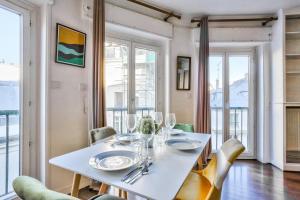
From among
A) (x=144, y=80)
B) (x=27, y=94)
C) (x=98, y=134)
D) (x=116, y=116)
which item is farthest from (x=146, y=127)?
(x=144, y=80)

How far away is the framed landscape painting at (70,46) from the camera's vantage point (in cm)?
211

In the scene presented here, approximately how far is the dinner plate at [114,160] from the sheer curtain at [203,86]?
2.20m

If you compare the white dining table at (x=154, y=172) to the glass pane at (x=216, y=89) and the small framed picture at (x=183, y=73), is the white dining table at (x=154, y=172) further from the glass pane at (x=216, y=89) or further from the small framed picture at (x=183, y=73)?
the glass pane at (x=216, y=89)

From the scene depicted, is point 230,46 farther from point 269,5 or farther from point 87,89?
point 87,89

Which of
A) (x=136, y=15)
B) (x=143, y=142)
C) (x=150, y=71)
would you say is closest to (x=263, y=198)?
(x=143, y=142)

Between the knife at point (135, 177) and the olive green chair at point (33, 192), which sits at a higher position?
the olive green chair at point (33, 192)

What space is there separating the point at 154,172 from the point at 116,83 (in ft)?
6.89

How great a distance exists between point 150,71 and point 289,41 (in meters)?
2.41

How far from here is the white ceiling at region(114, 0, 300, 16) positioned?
2.83m

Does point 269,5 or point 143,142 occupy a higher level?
point 269,5

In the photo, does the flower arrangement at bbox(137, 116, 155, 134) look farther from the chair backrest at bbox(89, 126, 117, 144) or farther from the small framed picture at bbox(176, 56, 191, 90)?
the small framed picture at bbox(176, 56, 191, 90)

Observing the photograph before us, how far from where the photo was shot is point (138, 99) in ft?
10.3

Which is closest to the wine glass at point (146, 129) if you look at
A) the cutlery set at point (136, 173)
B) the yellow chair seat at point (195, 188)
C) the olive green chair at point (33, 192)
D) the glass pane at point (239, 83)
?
the cutlery set at point (136, 173)

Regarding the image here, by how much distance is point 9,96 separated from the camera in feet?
6.11
